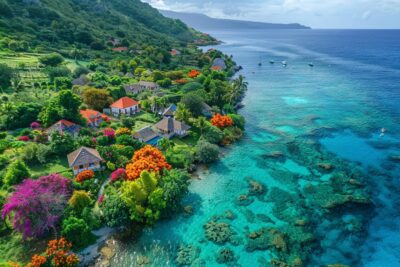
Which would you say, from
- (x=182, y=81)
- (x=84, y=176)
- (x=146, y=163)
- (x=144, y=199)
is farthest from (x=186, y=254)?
(x=182, y=81)

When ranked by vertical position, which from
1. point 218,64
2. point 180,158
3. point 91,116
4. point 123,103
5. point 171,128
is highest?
point 218,64

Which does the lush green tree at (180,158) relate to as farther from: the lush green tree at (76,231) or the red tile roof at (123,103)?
the red tile roof at (123,103)

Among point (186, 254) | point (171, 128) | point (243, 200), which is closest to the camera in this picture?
point (186, 254)

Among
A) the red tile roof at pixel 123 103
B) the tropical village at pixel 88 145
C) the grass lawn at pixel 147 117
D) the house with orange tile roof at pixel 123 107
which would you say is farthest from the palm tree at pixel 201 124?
the red tile roof at pixel 123 103

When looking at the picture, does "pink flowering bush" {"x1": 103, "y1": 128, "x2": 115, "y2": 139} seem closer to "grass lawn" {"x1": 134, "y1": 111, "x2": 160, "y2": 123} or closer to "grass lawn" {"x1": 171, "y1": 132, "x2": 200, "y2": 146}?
"grass lawn" {"x1": 134, "y1": 111, "x2": 160, "y2": 123}

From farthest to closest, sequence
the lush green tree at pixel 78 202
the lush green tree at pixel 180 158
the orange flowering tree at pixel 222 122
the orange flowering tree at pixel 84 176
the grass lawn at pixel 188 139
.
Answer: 1. the orange flowering tree at pixel 222 122
2. the grass lawn at pixel 188 139
3. the lush green tree at pixel 180 158
4. the orange flowering tree at pixel 84 176
5. the lush green tree at pixel 78 202

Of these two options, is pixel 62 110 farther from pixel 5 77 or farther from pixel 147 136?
pixel 5 77

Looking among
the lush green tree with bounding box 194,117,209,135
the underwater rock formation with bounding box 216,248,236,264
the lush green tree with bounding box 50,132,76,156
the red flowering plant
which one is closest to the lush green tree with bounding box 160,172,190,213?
the red flowering plant
